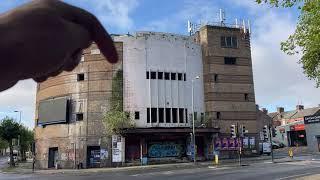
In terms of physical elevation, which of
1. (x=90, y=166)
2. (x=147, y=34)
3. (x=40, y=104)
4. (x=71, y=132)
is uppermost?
(x=147, y=34)

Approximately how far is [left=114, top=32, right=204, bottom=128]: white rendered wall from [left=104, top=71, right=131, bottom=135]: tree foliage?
724mm

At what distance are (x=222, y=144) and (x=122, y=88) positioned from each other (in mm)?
14357

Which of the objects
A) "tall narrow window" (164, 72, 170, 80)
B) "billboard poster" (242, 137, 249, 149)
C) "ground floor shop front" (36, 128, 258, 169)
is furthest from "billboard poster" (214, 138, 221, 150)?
"tall narrow window" (164, 72, 170, 80)

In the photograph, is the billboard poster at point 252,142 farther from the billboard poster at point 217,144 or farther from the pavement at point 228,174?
the pavement at point 228,174

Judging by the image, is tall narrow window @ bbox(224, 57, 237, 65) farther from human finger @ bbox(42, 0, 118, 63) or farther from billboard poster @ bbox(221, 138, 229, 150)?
human finger @ bbox(42, 0, 118, 63)

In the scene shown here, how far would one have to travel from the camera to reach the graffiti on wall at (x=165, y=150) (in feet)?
177

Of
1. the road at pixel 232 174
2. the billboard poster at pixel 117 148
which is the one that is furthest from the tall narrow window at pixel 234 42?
the road at pixel 232 174

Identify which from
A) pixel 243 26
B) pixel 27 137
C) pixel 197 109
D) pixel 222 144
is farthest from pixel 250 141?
pixel 27 137

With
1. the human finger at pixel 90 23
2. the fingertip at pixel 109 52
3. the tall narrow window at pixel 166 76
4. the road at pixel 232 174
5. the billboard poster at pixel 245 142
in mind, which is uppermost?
the tall narrow window at pixel 166 76

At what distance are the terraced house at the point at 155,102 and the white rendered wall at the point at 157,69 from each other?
12 cm

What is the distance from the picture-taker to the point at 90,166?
52625 millimetres

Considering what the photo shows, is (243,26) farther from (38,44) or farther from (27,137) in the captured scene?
(38,44)

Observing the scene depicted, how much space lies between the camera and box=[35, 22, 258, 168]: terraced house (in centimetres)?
5344

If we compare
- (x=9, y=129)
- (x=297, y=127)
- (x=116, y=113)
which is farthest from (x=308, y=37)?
(x=297, y=127)
